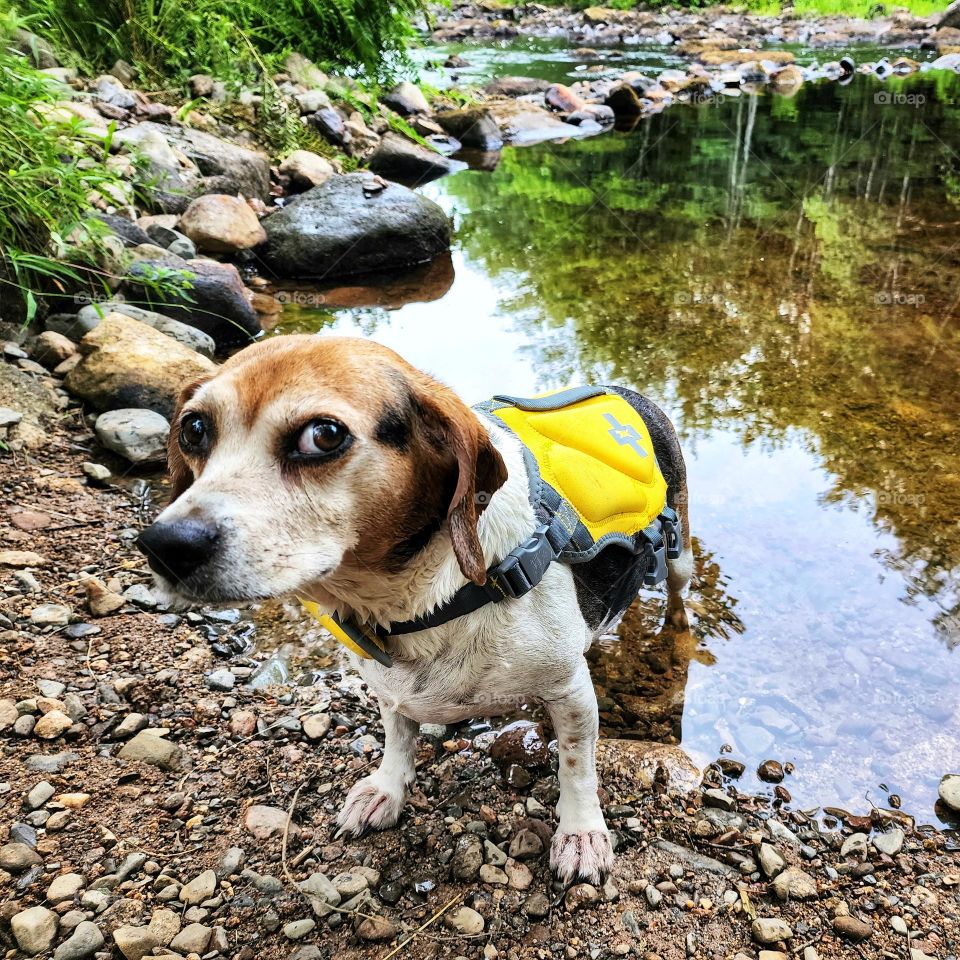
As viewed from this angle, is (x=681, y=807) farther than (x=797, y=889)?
Yes

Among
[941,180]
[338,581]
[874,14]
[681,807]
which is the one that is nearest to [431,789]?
[681,807]

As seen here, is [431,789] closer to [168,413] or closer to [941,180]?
[168,413]

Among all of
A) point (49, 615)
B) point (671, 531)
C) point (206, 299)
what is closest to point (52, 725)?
point (49, 615)

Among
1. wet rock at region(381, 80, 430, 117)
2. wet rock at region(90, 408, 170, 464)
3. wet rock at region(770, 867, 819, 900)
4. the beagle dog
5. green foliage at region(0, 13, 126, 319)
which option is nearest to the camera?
the beagle dog

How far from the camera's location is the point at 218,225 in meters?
7.62

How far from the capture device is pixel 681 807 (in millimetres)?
2943

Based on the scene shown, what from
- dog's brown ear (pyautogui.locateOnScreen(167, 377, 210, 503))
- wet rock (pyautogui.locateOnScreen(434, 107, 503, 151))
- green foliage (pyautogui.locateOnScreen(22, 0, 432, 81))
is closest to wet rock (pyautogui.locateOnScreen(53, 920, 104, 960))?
dog's brown ear (pyautogui.locateOnScreen(167, 377, 210, 503))

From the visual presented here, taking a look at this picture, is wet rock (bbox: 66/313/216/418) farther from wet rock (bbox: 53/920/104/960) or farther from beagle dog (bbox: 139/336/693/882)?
wet rock (bbox: 53/920/104/960)

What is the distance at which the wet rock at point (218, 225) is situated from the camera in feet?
24.9

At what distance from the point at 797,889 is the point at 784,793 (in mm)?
515

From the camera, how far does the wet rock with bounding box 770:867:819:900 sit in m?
2.54

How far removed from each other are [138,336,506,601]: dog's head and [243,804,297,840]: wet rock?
1.08 meters

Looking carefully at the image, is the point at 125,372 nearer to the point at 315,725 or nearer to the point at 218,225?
the point at 315,725

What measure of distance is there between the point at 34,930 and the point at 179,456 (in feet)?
Result: 4.78
